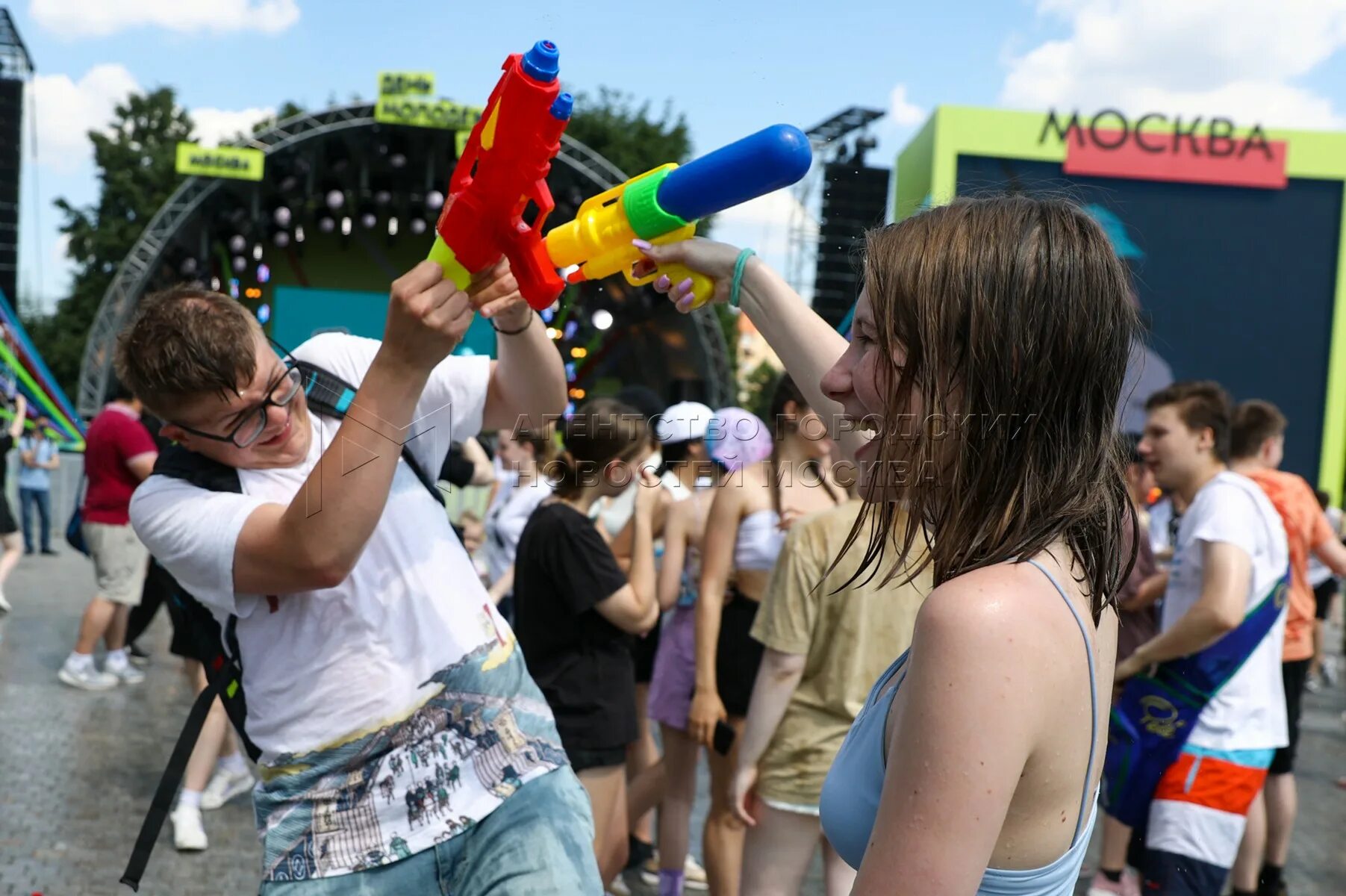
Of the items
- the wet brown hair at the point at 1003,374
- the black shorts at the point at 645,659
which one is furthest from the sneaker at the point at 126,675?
the wet brown hair at the point at 1003,374

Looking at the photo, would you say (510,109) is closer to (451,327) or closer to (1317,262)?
(451,327)

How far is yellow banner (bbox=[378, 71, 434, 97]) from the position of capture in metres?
13.2

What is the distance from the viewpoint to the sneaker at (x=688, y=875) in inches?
159

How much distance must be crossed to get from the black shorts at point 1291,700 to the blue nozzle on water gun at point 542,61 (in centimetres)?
398

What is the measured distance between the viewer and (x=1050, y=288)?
0.97 metres

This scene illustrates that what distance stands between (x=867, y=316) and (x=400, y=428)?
687mm

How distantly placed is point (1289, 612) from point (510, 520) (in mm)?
3025

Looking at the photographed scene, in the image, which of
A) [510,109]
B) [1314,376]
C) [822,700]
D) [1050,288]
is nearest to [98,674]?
[822,700]

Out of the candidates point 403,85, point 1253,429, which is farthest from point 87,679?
point 403,85

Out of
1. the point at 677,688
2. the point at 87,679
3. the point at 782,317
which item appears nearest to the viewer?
the point at 782,317

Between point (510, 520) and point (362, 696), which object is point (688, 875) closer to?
point (510, 520)

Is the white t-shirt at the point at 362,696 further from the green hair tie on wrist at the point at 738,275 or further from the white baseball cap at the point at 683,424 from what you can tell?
the white baseball cap at the point at 683,424

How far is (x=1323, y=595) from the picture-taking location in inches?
280

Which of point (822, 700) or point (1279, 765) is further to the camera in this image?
point (1279, 765)
